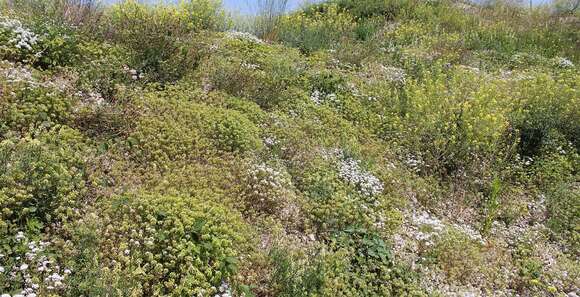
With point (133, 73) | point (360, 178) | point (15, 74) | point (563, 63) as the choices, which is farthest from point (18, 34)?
point (563, 63)

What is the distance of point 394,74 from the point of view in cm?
997

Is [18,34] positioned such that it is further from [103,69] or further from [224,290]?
[224,290]

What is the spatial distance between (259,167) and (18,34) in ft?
12.4

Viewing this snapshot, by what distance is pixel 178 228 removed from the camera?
4.38m

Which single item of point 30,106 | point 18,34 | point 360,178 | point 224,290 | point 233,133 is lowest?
point 224,290

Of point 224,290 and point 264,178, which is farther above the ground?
point 264,178

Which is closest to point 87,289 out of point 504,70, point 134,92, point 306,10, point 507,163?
point 134,92

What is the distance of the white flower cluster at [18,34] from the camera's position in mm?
6309

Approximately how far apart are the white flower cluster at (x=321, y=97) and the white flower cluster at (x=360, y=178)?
202 cm

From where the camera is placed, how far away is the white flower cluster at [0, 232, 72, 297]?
142 inches

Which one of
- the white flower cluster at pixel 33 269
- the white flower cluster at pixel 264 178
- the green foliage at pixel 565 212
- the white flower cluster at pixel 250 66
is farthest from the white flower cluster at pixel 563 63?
the white flower cluster at pixel 33 269

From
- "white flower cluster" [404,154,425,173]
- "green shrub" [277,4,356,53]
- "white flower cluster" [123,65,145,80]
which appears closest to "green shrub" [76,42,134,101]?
"white flower cluster" [123,65,145,80]

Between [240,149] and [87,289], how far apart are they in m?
2.86

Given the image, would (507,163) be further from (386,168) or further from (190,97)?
(190,97)
